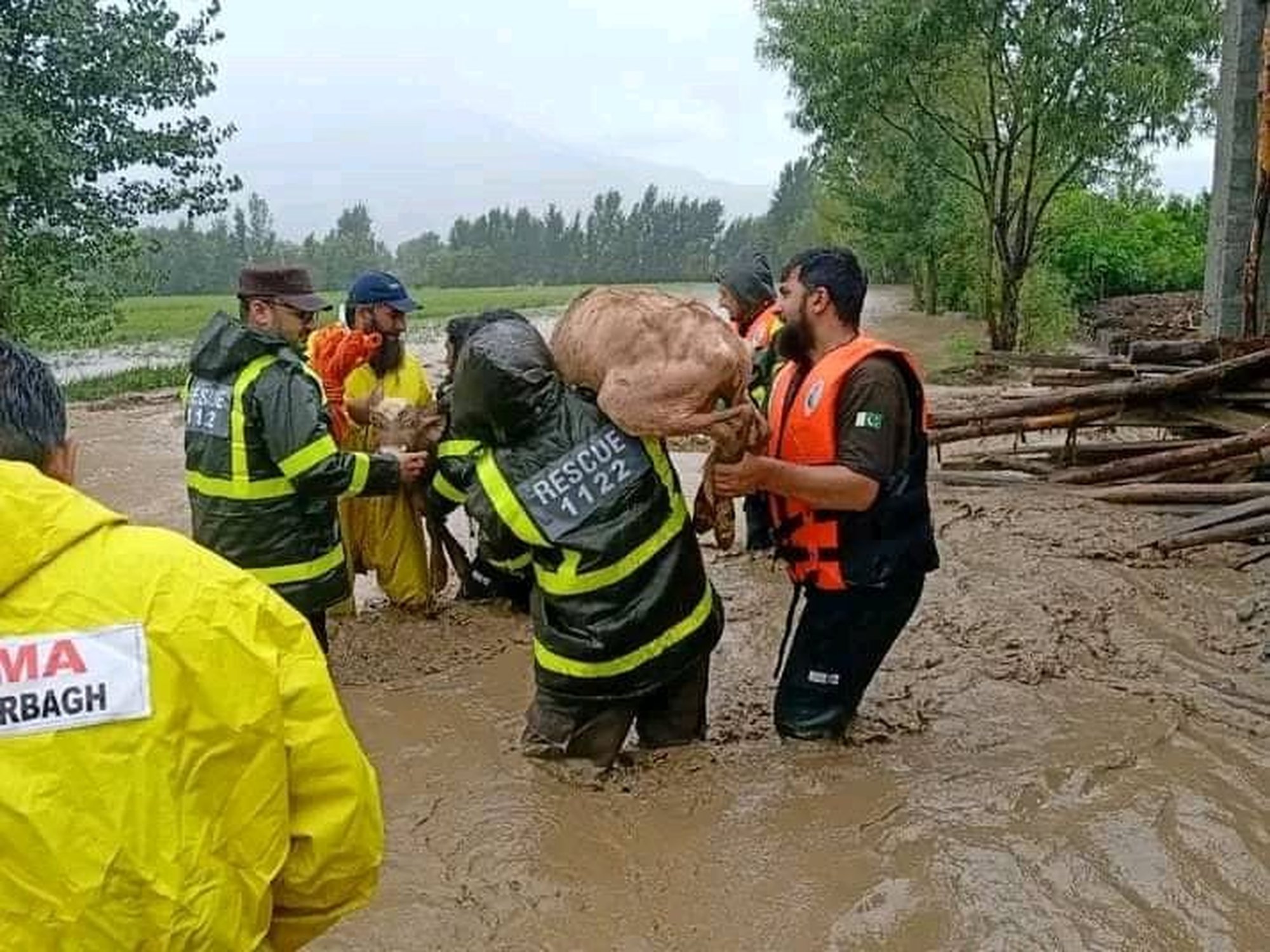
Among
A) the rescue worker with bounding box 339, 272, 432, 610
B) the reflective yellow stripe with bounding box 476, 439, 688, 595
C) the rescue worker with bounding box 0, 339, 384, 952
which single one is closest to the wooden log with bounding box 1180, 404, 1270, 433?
the rescue worker with bounding box 339, 272, 432, 610

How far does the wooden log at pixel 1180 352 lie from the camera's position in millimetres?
8977

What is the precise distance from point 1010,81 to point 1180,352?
36.9ft

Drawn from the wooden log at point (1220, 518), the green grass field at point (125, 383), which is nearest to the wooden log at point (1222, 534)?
the wooden log at point (1220, 518)

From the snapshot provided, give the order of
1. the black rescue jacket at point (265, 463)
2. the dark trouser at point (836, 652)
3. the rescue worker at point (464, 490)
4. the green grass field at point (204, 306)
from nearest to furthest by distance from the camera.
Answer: the dark trouser at point (836, 652), the black rescue jacket at point (265, 463), the rescue worker at point (464, 490), the green grass field at point (204, 306)

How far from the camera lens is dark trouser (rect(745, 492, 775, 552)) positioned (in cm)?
773

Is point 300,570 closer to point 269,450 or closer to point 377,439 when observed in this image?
point 269,450

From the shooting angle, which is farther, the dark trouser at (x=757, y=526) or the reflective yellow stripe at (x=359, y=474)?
the dark trouser at (x=757, y=526)

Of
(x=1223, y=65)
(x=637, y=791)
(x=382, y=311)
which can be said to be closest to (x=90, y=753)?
(x=637, y=791)

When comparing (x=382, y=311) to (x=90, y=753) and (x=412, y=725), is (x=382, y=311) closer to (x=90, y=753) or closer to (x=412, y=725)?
(x=412, y=725)

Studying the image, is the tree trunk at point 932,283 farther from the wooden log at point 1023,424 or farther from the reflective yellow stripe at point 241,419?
the reflective yellow stripe at point 241,419

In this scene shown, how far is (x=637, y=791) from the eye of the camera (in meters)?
4.23

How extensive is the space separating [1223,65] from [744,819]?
9608mm

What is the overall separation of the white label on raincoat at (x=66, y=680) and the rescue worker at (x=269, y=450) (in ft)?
10.1

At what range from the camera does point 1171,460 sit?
8125mm
